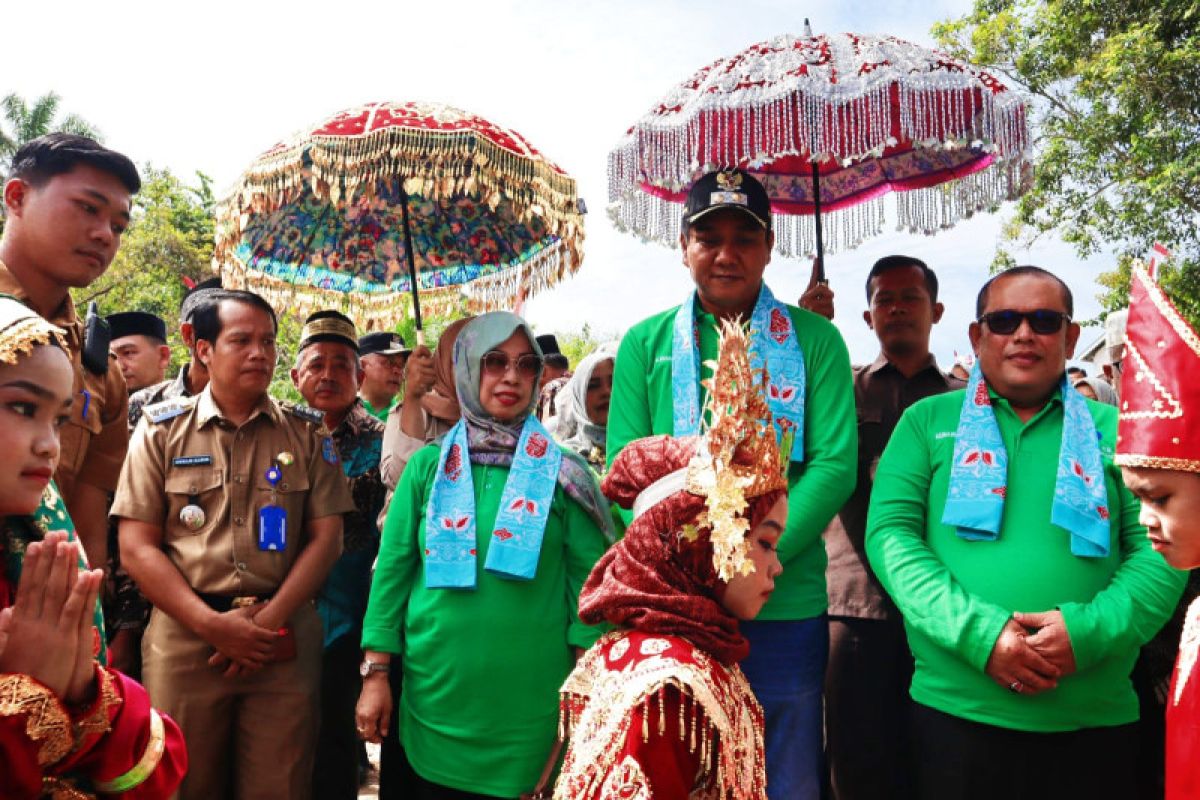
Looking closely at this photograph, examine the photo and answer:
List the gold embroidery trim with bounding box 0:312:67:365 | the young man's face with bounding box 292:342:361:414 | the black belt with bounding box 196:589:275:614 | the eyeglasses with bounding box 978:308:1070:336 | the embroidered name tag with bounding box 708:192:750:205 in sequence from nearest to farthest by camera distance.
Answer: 1. the gold embroidery trim with bounding box 0:312:67:365
2. the eyeglasses with bounding box 978:308:1070:336
3. the embroidered name tag with bounding box 708:192:750:205
4. the black belt with bounding box 196:589:275:614
5. the young man's face with bounding box 292:342:361:414

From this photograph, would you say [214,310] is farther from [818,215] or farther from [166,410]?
[818,215]

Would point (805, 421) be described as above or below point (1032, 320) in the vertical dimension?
below

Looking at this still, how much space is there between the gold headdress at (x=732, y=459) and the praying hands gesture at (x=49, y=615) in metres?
1.25

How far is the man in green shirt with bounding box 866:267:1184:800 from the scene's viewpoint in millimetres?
2832

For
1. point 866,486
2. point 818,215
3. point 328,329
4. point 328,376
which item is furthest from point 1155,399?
point 328,329

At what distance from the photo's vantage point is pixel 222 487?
3.60 meters

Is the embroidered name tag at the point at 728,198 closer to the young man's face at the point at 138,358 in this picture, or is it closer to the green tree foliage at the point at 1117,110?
the young man's face at the point at 138,358

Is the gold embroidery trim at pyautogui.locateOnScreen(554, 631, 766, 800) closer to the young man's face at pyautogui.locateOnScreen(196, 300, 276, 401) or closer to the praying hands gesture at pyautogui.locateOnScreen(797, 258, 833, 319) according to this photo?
the young man's face at pyautogui.locateOnScreen(196, 300, 276, 401)

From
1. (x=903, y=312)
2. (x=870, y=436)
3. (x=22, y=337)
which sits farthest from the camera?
(x=903, y=312)

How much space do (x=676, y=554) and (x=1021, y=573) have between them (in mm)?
1433

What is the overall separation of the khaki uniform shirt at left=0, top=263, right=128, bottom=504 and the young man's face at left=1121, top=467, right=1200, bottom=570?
10.3ft

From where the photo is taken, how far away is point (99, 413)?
336 cm

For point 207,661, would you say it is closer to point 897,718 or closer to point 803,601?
point 803,601

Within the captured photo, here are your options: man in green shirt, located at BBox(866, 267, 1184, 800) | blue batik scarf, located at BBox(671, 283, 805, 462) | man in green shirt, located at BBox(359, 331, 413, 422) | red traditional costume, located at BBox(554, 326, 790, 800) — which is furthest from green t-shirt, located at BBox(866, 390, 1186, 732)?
man in green shirt, located at BBox(359, 331, 413, 422)
